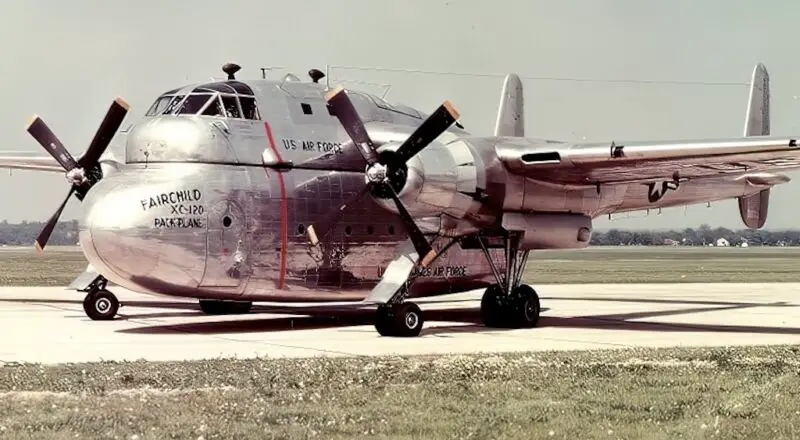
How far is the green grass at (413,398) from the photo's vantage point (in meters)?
9.91

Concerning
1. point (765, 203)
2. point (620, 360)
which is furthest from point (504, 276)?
point (765, 203)

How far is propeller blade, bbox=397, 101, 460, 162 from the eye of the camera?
20141mm

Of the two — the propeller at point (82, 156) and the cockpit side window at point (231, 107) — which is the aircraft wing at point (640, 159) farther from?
the propeller at point (82, 156)

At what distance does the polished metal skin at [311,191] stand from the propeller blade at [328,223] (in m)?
0.09

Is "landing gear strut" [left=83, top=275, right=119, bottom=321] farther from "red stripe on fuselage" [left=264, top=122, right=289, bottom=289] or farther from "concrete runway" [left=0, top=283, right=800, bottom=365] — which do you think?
"red stripe on fuselage" [left=264, top=122, right=289, bottom=289]

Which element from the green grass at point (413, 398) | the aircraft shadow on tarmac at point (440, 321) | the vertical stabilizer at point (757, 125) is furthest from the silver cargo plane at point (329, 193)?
the vertical stabilizer at point (757, 125)

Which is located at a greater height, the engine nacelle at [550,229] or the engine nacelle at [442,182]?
the engine nacelle at [442,182]

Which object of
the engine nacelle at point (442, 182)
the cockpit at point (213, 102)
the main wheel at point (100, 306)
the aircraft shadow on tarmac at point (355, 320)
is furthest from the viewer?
the main wheel at point (100, 306)

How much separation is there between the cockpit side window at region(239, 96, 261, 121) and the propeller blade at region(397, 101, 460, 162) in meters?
2.96

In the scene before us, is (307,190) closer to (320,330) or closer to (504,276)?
(320,330)

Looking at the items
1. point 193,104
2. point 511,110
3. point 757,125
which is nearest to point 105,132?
point 193,104

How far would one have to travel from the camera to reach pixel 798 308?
3003 centimetres

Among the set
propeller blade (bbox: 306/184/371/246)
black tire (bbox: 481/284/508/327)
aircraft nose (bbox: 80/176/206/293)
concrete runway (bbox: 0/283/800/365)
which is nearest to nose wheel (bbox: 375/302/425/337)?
concrete runway (bbox: 0/283/800/365)

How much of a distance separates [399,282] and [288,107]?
4202 millimetres
